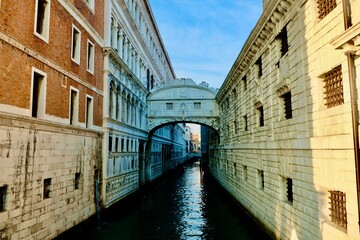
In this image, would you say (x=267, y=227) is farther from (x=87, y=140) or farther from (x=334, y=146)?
(x=87, y=140)

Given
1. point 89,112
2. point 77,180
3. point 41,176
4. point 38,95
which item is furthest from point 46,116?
point 89,112

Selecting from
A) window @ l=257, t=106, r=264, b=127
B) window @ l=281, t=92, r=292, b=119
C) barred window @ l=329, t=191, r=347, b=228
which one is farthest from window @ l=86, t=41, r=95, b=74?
barred window @ l=329, t=191, r=347, b=228

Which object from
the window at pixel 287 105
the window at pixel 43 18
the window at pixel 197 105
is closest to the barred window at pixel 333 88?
the window at pixel 287 105

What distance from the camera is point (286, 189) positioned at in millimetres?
10945

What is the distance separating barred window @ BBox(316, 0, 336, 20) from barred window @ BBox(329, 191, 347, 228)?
463 centimetres

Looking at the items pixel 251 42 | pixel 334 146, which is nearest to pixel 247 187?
pixel 251 42

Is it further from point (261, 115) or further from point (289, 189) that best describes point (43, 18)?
point (289, 189)

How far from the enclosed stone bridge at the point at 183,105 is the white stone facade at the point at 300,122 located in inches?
552

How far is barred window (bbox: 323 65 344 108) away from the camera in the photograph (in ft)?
24.1

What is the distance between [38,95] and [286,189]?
376 inches

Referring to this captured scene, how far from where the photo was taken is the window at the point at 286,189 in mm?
10812

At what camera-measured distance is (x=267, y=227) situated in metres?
12.5

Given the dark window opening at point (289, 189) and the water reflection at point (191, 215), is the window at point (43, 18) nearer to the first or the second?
the water reflection at point (191, 215)

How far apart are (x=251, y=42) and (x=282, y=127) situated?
5446 millimetres
